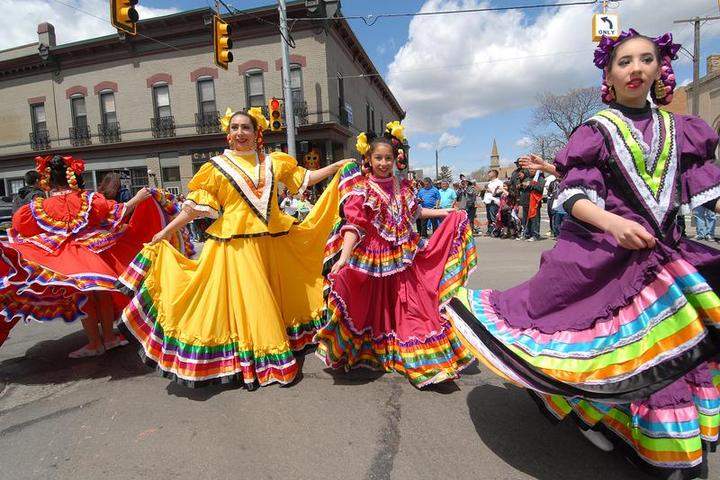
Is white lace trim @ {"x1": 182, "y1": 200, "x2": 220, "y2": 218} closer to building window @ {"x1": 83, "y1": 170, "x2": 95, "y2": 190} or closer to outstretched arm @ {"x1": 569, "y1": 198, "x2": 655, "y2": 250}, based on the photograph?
outstretched arm @ {"x1": 569, "y1": 198, "x2": 655, "y2": 250}

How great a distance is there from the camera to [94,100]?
2122 cm

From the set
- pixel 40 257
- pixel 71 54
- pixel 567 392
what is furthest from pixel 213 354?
pixel 71 54

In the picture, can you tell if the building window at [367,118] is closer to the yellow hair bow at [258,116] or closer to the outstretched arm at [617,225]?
the yellow hair bow at [258,116]

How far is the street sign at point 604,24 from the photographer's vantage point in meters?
9.75

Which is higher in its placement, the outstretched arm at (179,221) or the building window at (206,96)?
the building window at (206,96)

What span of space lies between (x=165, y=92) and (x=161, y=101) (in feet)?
1.65

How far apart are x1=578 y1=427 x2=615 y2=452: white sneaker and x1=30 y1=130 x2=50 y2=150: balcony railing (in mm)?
27699

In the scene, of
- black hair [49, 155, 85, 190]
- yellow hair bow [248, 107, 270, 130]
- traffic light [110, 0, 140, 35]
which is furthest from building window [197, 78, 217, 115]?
yellow hair bow [248, 107, 270, 130]

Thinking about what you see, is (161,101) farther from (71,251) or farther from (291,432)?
(291,432)

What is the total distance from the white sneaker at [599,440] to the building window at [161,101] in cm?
2223

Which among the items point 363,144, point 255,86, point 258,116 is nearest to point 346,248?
point 363,144

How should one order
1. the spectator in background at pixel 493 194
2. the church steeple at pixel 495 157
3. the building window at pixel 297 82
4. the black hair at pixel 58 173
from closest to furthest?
1. the black hair at pixel 58 173
2. the spectator in background at pixel 493 194
3. the building window at pixel 297 82
4. the church steeple at pixel 495 157

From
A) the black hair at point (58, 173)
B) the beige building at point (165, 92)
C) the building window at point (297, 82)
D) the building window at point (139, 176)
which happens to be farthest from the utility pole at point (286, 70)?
the building window at point (139, 176)

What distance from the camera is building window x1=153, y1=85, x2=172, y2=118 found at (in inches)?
802
